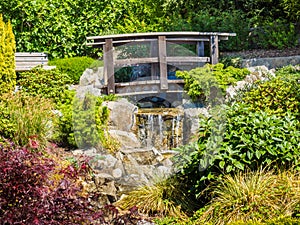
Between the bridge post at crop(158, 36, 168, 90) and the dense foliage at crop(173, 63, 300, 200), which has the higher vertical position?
the bridge post at crop(158, 36, 168, 90)

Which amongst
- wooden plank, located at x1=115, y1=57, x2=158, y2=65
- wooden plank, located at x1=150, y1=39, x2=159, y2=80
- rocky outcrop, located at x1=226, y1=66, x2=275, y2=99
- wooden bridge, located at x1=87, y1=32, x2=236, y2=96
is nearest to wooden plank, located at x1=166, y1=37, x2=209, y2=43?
wooden bridge, located at x1=87, y1=32, x2=236, y2=96

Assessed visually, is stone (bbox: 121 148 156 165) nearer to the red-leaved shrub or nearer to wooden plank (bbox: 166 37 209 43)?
wooden plank (bbox: 166 37 209 43)

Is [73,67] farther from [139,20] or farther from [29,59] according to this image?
[139,20]

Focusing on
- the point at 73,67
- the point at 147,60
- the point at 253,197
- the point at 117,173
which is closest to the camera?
the point at 253,197

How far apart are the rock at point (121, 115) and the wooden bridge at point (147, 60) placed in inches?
34.6

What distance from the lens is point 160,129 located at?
31.2 ft

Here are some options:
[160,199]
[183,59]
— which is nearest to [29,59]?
[183,59]

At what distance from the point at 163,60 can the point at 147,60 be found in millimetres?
323

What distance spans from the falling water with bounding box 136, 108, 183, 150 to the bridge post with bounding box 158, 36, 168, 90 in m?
1.04

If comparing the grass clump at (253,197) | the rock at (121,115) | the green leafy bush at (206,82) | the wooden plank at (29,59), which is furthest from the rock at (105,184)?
the wooden plank at (29,59)

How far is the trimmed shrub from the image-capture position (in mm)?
9203

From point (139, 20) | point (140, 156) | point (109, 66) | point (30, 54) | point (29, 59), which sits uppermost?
point (139, 20)

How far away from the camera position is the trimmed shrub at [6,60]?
920 centimetres

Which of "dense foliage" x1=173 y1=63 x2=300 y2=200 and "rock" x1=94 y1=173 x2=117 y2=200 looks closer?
"dense foliage" x1=173 y1=63 x2=300 y2=200
